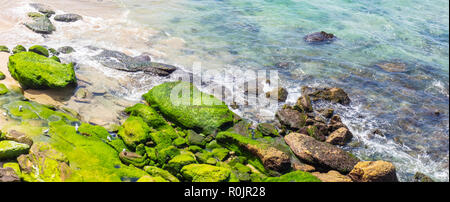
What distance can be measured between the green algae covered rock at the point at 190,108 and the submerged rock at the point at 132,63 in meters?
2.14

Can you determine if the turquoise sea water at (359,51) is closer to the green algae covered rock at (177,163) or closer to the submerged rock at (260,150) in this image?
the submerged rock at (260,150)

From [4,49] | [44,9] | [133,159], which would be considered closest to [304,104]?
[133,159]

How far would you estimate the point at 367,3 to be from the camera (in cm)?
2623

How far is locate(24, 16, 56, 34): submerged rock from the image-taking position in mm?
14780

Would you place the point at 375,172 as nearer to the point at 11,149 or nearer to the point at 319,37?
the point at 11,149

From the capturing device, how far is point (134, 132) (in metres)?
8.70

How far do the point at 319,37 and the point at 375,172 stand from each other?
1192cm

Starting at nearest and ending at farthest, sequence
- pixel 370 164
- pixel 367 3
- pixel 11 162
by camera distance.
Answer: pixel 11 162 < pixel 370 164 < pixel 367 3

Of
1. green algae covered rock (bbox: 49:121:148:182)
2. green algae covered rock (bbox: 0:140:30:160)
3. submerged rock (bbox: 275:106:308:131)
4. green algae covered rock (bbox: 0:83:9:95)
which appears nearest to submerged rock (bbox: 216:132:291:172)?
submerged rock (bbox: 275:106:308:131)

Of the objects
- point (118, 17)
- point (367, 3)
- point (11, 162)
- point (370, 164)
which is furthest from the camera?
point (367, 3)

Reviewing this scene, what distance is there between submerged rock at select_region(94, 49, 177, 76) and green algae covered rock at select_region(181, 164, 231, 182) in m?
6.41

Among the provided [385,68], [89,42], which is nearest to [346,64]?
[385,68]
